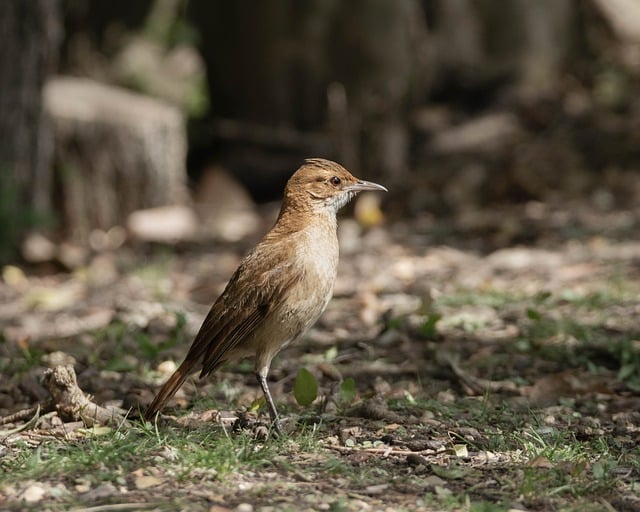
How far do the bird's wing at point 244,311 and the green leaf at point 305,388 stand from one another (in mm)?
328

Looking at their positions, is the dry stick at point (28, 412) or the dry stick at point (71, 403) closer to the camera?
the dry stick at point (71, 403)

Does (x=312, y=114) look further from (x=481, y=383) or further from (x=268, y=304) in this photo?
(x=268, y=304)

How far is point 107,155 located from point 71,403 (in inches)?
251

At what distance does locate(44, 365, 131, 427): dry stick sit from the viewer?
15.0 ft

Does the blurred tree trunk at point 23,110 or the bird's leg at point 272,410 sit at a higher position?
the blurred tree trunk at point 23,110

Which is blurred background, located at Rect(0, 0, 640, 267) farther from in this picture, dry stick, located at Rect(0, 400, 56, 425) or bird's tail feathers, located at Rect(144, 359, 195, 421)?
bird's tail feathers, located at Rect(144, 359, 195, 421)

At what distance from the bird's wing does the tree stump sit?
604cm

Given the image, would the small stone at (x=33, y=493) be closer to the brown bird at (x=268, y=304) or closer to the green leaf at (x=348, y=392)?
the brown bird at (x=268, y=304)

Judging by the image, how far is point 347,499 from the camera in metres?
3.69

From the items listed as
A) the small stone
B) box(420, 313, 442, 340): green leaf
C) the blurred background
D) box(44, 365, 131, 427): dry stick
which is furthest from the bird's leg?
the blurred background

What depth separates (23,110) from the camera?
9227mm

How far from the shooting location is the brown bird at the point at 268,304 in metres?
4.70

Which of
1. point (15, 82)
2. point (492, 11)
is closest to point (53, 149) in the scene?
point (15, 82)

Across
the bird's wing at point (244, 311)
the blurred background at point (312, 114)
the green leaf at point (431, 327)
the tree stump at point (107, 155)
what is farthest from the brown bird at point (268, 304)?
the tree stump at point (107, 155)
